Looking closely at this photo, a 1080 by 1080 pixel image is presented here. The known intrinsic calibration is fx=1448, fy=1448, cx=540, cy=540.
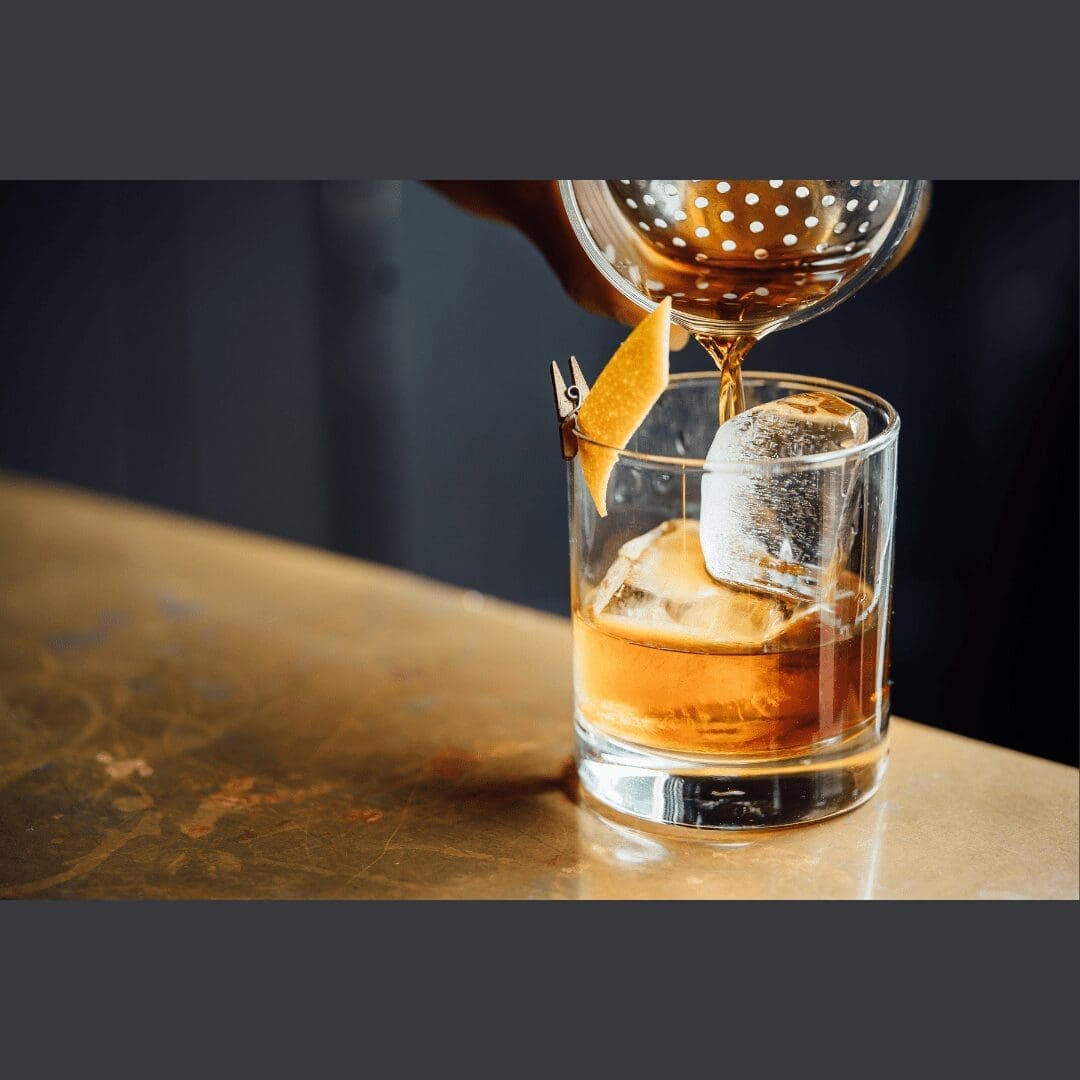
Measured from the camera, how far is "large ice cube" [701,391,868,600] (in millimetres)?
720

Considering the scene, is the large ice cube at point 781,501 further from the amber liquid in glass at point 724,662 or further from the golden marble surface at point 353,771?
the golden marble surface at point 353,771

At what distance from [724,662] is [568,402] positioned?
0.57ft

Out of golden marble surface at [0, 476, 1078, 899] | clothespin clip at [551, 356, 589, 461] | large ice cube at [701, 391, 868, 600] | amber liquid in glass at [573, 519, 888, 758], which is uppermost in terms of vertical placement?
clothespin clip at [551, 356, 589, 461]

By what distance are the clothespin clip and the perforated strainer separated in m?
0.06

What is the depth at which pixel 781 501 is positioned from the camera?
0.72 meters

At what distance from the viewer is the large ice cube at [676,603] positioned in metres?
0.74

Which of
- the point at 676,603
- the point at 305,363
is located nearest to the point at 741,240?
the point at 676,603

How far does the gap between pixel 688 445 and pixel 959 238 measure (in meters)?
0.75

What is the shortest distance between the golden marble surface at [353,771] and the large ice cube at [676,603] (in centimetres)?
12

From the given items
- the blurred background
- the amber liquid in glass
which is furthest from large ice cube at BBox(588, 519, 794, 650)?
the blurred background

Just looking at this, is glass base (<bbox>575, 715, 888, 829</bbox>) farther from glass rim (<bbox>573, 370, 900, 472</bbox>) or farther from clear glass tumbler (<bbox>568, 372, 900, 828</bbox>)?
glass rim (<bbox>573, 370, 900, 472</bbox>)

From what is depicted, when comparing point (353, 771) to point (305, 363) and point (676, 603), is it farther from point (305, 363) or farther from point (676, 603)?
point (305, 363)

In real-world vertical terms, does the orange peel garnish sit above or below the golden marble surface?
above

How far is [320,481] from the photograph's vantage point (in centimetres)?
203
